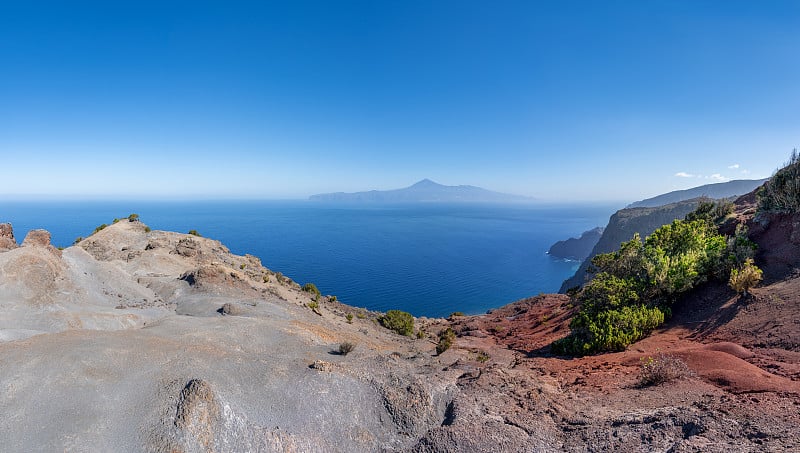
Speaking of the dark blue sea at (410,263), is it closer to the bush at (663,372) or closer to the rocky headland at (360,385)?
the rocky headland at (360,385)

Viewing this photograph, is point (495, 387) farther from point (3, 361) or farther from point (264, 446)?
point (3, 361)

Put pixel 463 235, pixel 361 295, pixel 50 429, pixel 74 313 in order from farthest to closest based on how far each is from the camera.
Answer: pixel 463 235, pixel 361 295, pixel 74 313, pixel 50 429

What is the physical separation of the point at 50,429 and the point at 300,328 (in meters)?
10.6

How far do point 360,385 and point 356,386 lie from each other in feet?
0.48

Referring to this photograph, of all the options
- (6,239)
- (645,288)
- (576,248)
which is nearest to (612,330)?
(645,288)

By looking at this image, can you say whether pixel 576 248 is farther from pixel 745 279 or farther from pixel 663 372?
pixel 663 372

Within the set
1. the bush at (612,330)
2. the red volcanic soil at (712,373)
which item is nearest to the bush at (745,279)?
the red volcanic soil at (712,373)

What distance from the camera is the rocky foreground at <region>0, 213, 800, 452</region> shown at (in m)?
7.88

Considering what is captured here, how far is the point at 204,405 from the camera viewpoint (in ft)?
28.2

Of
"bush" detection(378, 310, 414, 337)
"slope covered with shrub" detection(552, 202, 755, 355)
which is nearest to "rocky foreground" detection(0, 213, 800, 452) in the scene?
"slope covered with shrub" detection(552, 202, 755, 355)

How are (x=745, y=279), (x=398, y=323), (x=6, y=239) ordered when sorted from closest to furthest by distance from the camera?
1. (x=745, y=279)
2. (x=6, y=239)
3. (x=398, y=323)

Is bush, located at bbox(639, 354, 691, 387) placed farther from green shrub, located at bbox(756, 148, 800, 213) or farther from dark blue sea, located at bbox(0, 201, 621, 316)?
dark blue sea, located at bbox(0, 201, 621, 316)

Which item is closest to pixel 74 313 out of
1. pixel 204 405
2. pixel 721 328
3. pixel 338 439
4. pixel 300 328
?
pixel 300 328

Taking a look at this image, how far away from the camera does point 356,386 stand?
35.6ft
